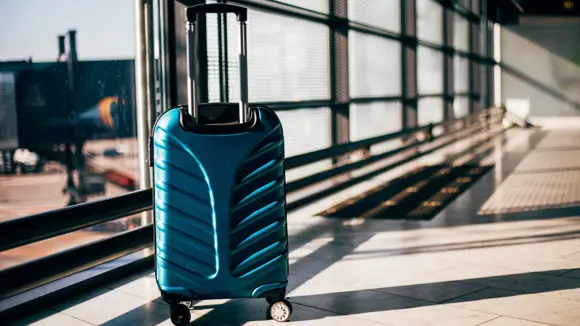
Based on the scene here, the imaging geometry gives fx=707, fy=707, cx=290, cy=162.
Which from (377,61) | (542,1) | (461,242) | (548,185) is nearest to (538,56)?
(542,1)

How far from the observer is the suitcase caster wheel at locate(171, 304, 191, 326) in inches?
125

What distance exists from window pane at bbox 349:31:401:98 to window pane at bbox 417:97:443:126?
1811 mm

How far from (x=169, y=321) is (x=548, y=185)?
5972 millimetres

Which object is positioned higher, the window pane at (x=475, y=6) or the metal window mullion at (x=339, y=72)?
the window pane at (x=475, y=6)

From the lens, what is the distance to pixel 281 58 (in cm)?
714

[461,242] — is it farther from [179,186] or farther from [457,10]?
[457,10]

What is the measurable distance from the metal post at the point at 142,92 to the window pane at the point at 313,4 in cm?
250

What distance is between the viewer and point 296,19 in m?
7.27

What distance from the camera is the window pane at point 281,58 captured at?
6.01 m

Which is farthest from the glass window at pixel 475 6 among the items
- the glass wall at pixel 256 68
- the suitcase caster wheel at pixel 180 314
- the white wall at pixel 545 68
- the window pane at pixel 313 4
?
the suitcase caster wheel at pixel 180 314

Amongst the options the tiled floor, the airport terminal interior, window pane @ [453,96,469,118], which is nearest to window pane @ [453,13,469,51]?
window pane @ [453,96,469,118]

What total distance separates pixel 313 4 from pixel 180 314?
5.41 m

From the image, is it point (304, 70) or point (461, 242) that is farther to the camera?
point (304, 70)

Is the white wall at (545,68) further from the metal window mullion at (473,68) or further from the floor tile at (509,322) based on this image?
the floor tile at (509,322)
